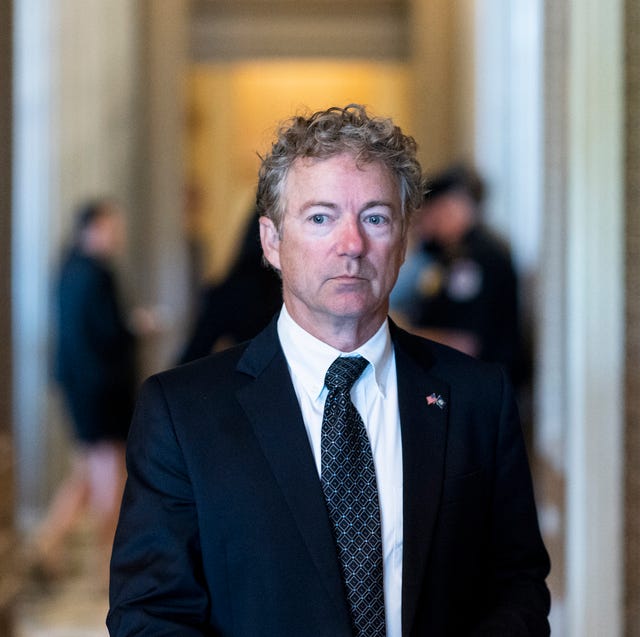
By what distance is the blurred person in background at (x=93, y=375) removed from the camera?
5.81 m

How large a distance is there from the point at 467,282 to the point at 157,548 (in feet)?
11.7

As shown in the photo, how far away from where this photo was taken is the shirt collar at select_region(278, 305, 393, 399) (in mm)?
1843

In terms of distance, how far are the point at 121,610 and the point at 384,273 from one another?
67 centimetres

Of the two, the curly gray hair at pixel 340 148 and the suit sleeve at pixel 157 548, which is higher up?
the curly gray hair at pixel 340 148

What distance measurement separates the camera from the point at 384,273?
179 cm

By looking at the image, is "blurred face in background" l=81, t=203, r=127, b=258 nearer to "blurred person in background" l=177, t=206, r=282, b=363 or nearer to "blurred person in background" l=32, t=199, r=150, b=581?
"blurred person in background" l=32, t=199, r=150, b=581

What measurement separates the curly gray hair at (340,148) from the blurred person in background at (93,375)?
4.09m

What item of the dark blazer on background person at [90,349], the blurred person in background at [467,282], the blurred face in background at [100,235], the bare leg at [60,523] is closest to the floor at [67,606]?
the bare leg at [60,523]

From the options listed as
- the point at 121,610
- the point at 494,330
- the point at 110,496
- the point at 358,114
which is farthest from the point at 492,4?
the point at 121,610

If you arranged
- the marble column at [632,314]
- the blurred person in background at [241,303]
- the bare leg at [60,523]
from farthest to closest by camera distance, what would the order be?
the bare leg at [60,523]
the blurred person in background at [241,303]
the marble column at [632,314]

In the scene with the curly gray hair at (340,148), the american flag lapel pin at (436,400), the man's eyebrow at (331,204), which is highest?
the curly gray hair at (340,148)

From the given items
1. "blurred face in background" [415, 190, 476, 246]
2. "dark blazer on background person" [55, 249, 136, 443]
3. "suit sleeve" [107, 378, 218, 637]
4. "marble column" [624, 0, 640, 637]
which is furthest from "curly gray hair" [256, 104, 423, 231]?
"dark blazer on background person" [55, 249, 136, 443]

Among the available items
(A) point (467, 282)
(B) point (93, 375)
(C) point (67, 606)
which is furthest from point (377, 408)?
(B) point (93, 375)

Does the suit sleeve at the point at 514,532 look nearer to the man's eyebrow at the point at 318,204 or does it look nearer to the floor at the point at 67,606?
the man's eyebrow at the point at 318,204
